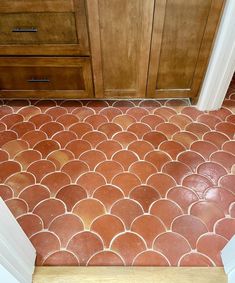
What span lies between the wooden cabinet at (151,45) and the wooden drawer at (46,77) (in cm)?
9

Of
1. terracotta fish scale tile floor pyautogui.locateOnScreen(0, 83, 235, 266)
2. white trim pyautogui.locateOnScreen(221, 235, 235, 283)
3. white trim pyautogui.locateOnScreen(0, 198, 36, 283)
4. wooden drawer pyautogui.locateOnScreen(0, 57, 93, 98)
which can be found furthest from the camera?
wooden drawer pyautogui.locateOnScreen(0, 57, 93, 98)

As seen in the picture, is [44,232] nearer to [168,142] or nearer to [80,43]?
[168,142]

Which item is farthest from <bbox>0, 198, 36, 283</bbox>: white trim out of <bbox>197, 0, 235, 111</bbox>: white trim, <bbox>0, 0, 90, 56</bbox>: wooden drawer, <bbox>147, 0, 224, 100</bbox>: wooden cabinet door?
<bbox>197, 0, 235, 111</bbox>: white trim

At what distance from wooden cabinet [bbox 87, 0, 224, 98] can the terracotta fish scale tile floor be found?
16 cm

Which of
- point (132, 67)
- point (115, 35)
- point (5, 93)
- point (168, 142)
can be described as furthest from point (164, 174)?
point (5, 93)

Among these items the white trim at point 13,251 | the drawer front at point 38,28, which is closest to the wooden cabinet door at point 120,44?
the drawer front at point 38,28

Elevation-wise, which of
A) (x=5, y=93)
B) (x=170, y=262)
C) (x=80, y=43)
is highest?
(x=80, y=43)

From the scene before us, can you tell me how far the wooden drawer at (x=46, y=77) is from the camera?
1406 millimetres

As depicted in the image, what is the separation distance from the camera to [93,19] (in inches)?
48.4

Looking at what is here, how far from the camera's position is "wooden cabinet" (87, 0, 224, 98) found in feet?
3.94

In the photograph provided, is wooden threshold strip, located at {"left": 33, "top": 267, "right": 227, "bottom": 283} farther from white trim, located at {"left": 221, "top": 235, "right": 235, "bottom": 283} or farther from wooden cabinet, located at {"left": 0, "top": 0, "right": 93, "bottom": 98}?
wooden cabinet, located at {"left": 0, "top": 0, "right": 93, "bottom": 98}

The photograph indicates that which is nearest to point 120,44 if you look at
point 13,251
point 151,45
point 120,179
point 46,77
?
point 151,45

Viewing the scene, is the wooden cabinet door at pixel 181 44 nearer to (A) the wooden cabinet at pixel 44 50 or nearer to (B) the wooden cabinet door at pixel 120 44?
(B) the wooden cabinet door at pixel 120 44

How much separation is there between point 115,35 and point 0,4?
55 cm
